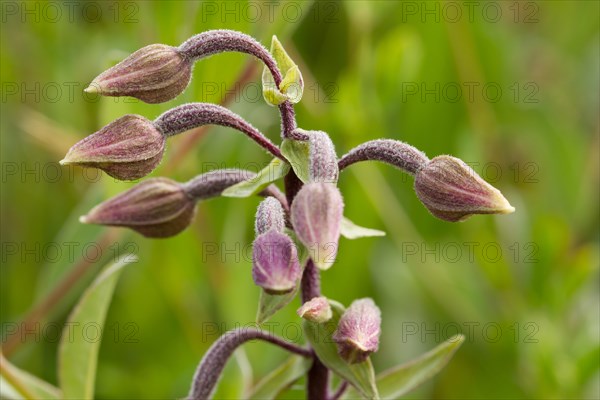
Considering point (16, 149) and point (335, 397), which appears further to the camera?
point (16, 149)

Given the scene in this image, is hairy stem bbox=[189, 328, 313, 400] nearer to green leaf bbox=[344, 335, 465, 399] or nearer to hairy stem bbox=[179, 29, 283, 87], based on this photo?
green leaf bbox=[344, 335, 465, 399]

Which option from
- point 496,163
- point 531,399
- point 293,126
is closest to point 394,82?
point 496,163

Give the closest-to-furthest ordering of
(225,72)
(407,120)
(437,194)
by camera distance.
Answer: (437,194), (225,72), (407,120)

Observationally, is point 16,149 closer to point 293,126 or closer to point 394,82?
point 394,82

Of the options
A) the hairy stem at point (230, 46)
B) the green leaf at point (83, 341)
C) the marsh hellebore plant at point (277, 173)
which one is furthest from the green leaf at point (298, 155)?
the green leaf at point (83, 341)

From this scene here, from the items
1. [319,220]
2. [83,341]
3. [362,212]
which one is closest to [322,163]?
[319,220]
